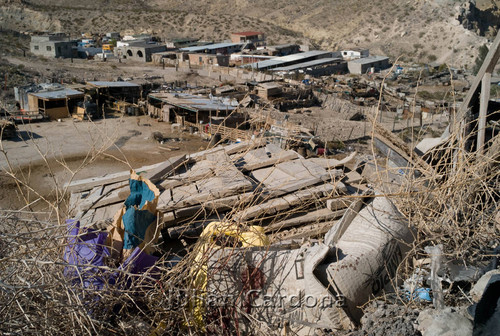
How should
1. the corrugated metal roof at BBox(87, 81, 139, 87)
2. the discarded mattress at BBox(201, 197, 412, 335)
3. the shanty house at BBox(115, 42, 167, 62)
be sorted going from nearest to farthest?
the discarded mattress at BBox(201, 197, 412, 335)
the corrugated metal roof at BBox(87, 81, 139, 87)
the shanty house at BBox(115, 42, 167, 62)

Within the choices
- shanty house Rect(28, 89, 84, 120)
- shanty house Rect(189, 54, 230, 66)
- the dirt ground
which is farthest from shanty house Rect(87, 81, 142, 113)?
shanty house Rect(189, 54, 230, 66)

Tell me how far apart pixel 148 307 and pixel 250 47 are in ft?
138

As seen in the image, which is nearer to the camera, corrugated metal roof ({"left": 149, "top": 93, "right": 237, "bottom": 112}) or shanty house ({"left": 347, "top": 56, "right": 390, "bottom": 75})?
corrugated metal roof ({"left": 149, "top": 93, "right": 237, "bottom": 112})

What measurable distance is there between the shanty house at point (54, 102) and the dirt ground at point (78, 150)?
0.60 metres

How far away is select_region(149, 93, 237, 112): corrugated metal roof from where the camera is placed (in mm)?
18328

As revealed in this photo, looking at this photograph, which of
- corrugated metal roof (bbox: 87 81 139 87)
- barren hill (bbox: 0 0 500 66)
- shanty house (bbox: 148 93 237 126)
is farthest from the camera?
barren hill (bbox: 0 0 500 66)

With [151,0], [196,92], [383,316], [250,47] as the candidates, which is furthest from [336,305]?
[151,0]

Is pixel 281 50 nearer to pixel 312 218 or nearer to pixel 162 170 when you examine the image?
pixel 162 170

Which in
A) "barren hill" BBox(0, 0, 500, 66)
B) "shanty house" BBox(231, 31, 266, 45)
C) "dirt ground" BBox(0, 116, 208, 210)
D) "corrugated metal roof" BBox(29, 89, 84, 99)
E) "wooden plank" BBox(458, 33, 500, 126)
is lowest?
"dirt ground" BBox(0, 116, 208, 210)

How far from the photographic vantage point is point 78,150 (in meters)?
15.6

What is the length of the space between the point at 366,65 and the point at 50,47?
25.2 metres

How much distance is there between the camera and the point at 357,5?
53469 millimetres

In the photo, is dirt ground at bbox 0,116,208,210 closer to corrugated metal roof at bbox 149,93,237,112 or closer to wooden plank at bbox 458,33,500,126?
corrugated metal roof at bbox 149,93,237,112

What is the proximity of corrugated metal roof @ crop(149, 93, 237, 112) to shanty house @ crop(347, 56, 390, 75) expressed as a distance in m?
17.6
